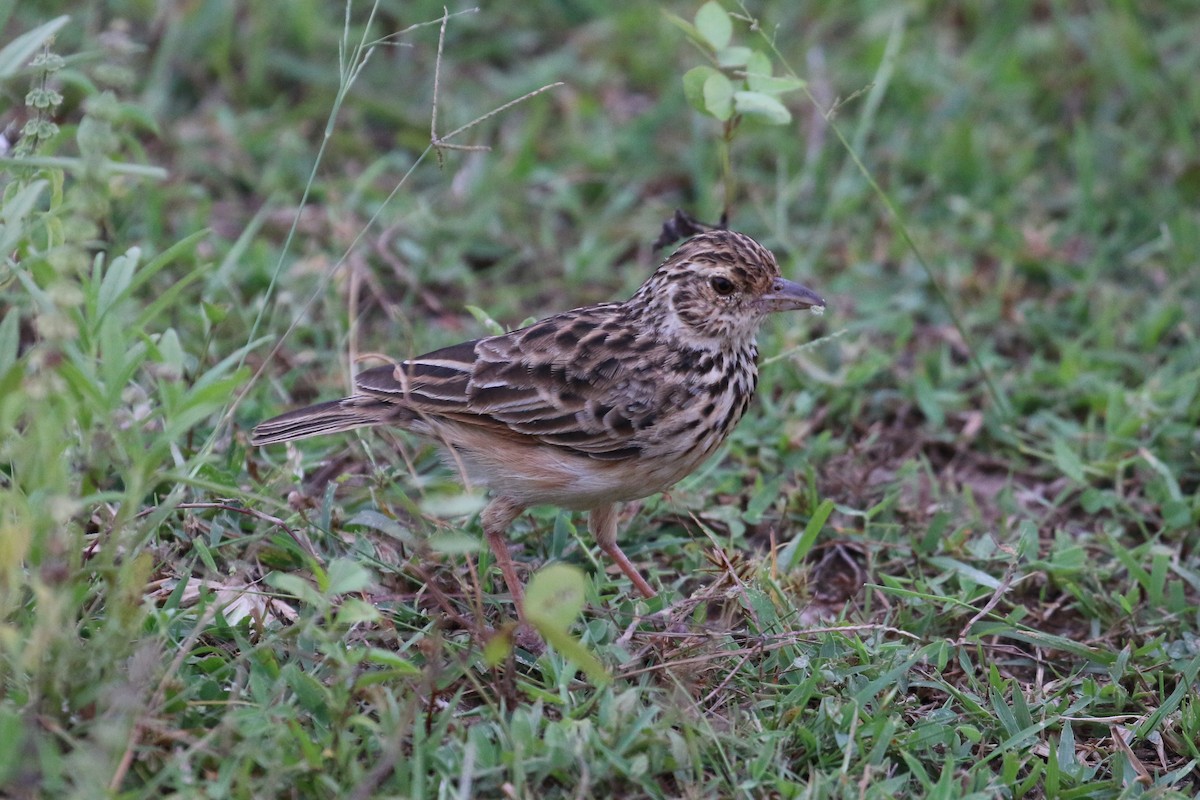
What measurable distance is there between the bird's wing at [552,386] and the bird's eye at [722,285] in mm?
352

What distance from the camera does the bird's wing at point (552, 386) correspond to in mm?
4996

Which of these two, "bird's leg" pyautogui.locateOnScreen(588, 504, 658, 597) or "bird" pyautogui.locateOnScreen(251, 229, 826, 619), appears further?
"bird's leg" pyautogui.locateOnScreen(588, 504, 658, 597)

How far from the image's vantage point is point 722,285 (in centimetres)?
522

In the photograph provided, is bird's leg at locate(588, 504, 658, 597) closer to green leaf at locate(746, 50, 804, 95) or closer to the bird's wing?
the bird's wing

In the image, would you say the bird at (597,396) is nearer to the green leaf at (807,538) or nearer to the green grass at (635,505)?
the green grass at (635,505)

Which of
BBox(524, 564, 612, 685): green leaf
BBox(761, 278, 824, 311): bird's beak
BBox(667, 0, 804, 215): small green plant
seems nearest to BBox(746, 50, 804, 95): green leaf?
BBox(667, 0, 804, 215): small green plant

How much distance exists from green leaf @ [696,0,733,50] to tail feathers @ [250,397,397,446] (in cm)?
201

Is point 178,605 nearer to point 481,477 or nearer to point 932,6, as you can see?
point 481,477

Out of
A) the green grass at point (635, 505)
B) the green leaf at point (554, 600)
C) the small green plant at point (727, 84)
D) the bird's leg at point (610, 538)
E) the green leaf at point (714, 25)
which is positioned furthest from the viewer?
the green leaf at point (714, 25)

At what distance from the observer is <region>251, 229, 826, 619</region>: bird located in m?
4.97

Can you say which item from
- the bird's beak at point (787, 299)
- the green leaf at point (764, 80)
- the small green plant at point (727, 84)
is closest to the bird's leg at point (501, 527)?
the bird's beak at point (787, 299)

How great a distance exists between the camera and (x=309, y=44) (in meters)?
8.66

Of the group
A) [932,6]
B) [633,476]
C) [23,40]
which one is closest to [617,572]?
[633,476]

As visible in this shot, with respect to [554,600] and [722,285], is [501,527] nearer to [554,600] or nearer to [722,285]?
[722,285]
